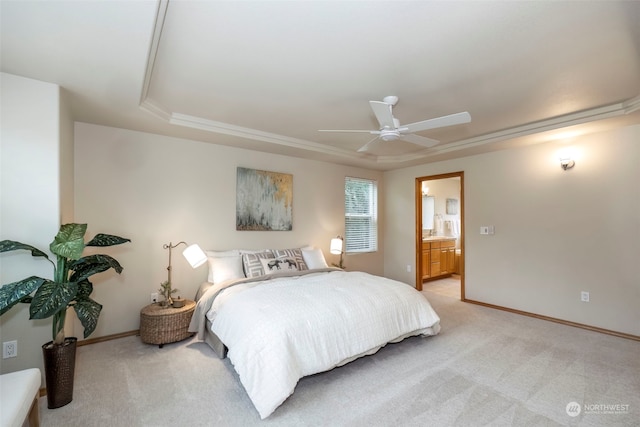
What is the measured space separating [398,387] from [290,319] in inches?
39.5

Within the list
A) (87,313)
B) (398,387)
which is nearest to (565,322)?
(398,387)

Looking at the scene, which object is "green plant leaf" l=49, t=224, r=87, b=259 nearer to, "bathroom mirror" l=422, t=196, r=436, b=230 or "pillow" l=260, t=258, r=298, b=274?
"pillow" l=260, t=258, r=298, b=274

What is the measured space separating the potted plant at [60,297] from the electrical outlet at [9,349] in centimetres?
24

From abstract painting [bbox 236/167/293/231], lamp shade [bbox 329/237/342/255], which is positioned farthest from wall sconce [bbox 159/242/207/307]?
lamp shade [bbox 329/237/342/255]

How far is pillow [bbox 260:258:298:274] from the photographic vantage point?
359 centimetres

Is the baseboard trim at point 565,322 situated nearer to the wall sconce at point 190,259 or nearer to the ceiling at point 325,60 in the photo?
the ceiling at point 325,60

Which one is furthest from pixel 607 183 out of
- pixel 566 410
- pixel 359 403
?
pixel 359 403

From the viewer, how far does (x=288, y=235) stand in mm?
4566

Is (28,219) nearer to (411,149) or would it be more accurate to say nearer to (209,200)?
(209,200)

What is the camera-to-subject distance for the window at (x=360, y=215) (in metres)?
5.48

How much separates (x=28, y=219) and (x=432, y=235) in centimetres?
702

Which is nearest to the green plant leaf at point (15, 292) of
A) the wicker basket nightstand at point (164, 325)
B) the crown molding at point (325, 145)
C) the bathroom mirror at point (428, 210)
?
the wicker basket nightstand at point (164, 325)

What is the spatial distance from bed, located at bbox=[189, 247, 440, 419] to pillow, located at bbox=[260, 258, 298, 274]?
0.01 meters

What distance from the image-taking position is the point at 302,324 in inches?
87.7
